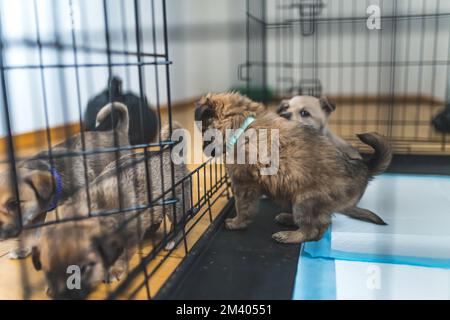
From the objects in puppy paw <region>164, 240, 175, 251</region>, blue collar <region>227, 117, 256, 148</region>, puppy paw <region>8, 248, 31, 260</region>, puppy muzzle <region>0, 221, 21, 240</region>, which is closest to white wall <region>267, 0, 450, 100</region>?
blue collar <region>227, 117, 256, 148</region>

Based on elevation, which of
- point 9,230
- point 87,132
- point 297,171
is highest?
point 87,132

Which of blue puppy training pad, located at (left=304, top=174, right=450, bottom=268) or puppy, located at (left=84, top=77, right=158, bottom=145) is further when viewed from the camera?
puppy, located at (left=84, top=77, right=158, bottom=145)

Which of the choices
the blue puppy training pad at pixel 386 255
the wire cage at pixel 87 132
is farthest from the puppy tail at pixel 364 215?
the wire cage at pixel 87 132

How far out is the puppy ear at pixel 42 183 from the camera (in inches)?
63.0

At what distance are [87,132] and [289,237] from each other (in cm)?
130

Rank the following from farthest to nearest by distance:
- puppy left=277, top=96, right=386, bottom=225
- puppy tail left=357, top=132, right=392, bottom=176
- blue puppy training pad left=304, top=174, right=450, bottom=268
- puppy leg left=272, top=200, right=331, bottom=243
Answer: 1. puppy left=277, top=96, right=386, bottom=225
2. puppy tail left=357, top=132, right=392, bottom=176
3. puppy leg left=272, top=200, right=331, bottom=243
4. blue puppy training pad left=304, top=174, right=450, bottom=268

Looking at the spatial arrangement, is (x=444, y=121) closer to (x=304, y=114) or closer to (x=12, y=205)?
(x=304, y=114)

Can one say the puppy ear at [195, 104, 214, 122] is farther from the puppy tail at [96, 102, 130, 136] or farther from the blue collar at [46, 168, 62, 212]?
the blue collar at [46, 168, 62, 212]

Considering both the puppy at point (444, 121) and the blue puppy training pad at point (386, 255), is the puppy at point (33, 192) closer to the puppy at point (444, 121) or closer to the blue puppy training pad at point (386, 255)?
the blue puppy training pad at point (386, 255)

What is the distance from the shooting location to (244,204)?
210cm

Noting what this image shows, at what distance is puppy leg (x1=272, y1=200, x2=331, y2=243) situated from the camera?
188 cm

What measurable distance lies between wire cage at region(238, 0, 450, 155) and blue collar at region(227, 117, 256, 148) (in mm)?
1561

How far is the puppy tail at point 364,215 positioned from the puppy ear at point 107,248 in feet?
3.87

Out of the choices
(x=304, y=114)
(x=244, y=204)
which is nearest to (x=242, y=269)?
(x=244, y=204)
